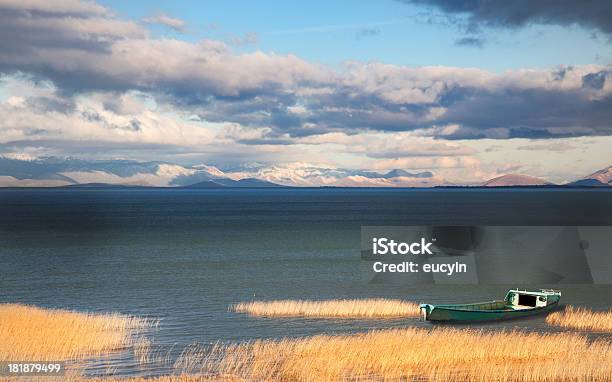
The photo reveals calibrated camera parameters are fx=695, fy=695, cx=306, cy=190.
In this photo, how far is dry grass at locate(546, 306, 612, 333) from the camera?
48.2 m

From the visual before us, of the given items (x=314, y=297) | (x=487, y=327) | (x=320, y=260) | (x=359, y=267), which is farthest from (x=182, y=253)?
(x=487, y=327)

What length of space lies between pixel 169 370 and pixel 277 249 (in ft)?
255

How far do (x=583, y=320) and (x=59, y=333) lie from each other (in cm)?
3584

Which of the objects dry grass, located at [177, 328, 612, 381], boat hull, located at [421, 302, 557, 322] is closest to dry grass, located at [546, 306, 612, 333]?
boat hull, located at [421, 302, 557, 322]

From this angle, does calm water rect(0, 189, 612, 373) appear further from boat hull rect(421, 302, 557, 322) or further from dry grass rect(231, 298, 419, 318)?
dry grass rect(231, 298, 419, 318)

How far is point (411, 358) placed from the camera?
3697 cm

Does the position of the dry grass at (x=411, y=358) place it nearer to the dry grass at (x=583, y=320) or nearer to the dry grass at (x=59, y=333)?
the dry grass at (x=583, y=320)

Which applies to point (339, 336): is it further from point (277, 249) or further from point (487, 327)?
point (277, 249)

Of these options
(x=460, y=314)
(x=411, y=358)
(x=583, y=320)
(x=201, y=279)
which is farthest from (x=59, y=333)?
(x=201, y=279)

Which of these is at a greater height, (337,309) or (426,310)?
(426,310)

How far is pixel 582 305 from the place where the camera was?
60656mm

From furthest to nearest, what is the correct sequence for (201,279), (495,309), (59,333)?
(201,279) → (495,309) → (59,333)

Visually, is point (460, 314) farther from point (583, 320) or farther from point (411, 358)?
point (411, 358)

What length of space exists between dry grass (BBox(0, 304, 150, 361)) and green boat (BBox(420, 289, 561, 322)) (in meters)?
20.8
